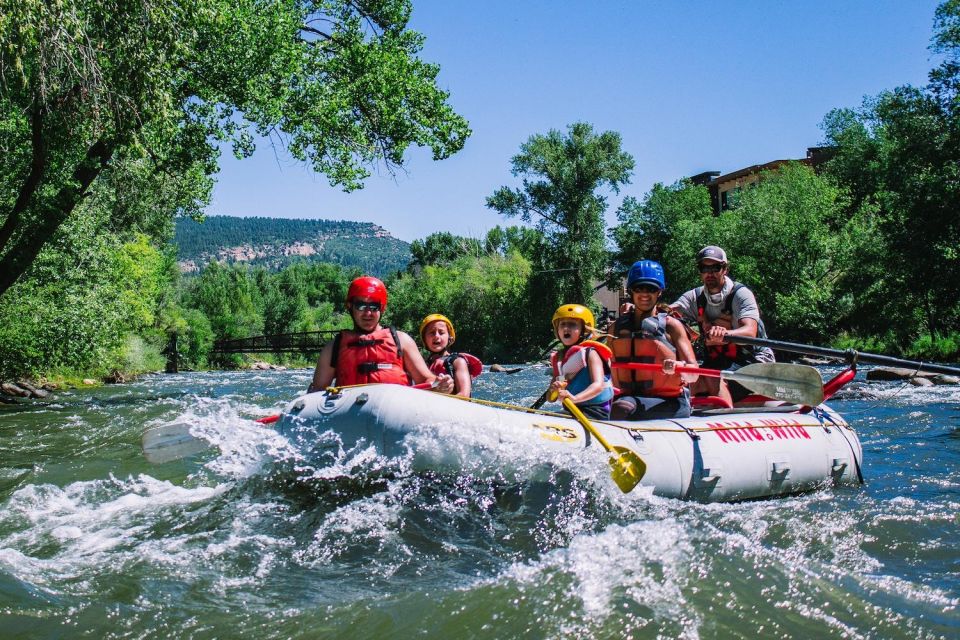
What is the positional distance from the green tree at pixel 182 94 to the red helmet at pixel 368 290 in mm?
4305

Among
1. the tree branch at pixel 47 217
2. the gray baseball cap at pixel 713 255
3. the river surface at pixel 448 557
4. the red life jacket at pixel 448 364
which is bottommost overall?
the river surface at pixel 448 557

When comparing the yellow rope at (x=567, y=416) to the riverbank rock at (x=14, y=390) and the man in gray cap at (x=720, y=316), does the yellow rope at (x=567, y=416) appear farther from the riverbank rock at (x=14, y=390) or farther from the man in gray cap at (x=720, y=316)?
the riverbank rock at (x=14, y=390)

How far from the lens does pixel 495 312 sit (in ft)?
150

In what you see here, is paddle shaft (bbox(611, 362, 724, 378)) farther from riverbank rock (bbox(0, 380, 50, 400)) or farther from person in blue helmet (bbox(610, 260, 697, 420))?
riverbank rock (bbox(0, 380, 50, 400))

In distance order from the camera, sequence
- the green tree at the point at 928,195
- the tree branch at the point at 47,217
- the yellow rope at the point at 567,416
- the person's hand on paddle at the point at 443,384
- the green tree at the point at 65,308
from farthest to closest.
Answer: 1. the green tree at the point at 928,195
2. the green tree at the point at 65,308
3. the tree branch at the point at 47,217
4. the person's hand on paddle at the point at 443,384
5. the yellow rope at the point at 567,416

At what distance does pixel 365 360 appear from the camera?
573cm

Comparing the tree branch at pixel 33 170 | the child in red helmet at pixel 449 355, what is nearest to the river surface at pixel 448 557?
the child in red helmet at pixel 449 355

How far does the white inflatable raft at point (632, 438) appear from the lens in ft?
15.2

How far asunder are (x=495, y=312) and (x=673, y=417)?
39.7m

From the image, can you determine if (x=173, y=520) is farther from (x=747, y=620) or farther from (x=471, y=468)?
(x=747, y=620)

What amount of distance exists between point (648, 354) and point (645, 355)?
23 millimetres

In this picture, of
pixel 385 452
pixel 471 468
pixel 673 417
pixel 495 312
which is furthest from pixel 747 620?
pixel 495 312

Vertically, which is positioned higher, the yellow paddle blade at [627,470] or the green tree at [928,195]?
the green tree at [928,195]

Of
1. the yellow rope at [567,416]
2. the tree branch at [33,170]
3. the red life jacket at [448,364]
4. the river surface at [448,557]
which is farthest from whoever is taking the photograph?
the tree branch at [33,170]
